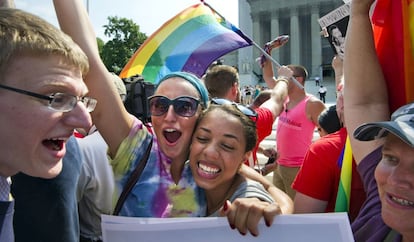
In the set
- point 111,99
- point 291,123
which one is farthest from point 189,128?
point 291,123

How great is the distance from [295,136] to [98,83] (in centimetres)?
370

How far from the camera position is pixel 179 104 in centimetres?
204

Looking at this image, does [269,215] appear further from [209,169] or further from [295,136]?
[295,136]

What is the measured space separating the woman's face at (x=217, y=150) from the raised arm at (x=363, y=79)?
1.78 feet

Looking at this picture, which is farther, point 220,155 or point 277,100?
point 277,100

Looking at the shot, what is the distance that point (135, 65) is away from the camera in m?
4.87

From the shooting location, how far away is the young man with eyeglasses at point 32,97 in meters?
1.22

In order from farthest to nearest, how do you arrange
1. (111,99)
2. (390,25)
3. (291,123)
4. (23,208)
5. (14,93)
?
(291,123), (390,25), (111,99), (23,208), (14,93)

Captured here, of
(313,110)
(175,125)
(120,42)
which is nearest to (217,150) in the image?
(175,125)

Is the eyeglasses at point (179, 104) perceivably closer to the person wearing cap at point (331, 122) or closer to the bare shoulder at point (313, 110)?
the person wearing cap at point (331, 122)

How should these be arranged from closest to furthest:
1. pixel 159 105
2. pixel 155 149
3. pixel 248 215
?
pixel 248 215 < pixel 155 149 < pixel 159 105

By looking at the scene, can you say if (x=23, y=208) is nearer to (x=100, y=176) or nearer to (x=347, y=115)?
(x=100, y=176)

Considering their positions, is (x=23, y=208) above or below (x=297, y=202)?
above

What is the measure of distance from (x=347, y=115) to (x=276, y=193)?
0.50 metres
